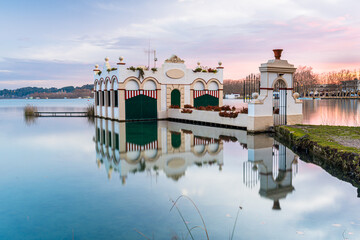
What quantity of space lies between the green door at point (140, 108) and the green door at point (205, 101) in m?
4.24

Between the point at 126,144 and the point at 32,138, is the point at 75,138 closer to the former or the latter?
the point at 32,138

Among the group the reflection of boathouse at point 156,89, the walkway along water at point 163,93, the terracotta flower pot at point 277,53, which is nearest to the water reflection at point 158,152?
the walkway along water at point 163,93

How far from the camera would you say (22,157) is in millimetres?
14094

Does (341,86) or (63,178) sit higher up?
(341,86)

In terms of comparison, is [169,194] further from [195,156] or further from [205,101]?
[205,101]

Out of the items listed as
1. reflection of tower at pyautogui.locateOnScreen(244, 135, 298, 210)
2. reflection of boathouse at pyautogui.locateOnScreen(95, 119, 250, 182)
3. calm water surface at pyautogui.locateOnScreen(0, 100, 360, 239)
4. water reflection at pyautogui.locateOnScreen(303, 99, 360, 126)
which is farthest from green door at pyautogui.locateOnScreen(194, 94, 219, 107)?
calm water surface at pyautogui.locateOnScreen(0, 100, 360, 239)

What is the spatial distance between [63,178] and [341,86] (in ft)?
428

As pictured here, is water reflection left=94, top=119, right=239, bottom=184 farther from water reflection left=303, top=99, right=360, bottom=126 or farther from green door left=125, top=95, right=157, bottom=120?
water reflection left=303, top=99, right=360, bottom=126

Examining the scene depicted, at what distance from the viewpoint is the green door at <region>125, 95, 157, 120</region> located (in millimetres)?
29516

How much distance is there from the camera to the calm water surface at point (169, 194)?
20.7 ft

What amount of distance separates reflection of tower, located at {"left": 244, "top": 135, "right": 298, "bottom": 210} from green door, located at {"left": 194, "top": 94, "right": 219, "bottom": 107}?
15795mm

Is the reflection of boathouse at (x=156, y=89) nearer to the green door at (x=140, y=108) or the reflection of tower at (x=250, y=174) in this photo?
the green door at (x=140, y=108)

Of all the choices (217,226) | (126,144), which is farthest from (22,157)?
(217,226)

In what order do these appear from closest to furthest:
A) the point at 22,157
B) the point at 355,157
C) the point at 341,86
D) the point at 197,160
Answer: the point at 355,157 < the point at 197,160 < the point at 22,157 < the point at 341,86
